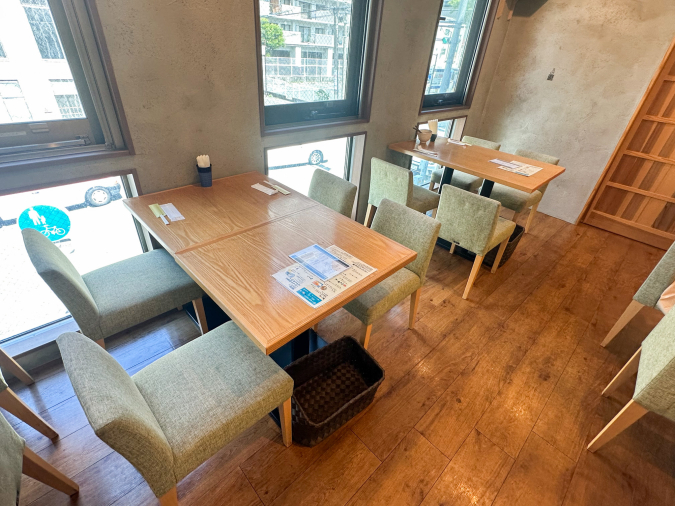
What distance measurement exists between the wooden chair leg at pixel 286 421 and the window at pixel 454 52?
290cm

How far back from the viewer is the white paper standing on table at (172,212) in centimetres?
149

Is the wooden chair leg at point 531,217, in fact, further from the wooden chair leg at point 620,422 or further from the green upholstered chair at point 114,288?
the green upholstered chair at point 114,288

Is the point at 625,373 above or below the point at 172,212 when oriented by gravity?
below

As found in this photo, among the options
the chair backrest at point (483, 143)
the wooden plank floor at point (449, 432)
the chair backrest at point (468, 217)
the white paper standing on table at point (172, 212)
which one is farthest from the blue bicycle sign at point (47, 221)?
the chair backrest at point (483, 143)

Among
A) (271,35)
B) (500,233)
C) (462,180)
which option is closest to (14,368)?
(271,35)

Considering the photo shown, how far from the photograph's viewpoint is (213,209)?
161 centimetres

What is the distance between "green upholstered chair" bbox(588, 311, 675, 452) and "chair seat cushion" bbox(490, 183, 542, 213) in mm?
1594

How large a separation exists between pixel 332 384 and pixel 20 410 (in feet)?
4.06

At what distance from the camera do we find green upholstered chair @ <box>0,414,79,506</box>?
0.81 meters

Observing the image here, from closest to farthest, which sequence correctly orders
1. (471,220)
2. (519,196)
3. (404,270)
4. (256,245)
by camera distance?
(256,245) → (404,270) → (471,220) → (519,196)

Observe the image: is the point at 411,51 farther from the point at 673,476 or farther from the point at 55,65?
the point at 673,476

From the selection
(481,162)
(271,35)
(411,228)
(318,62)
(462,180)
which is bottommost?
(462,180)

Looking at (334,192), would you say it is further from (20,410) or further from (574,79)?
(574,79)

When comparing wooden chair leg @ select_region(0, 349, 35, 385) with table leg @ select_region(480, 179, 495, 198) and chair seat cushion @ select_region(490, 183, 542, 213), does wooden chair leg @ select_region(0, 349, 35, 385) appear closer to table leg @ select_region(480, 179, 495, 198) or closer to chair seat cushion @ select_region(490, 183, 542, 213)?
table leg @ select_region(480, 179, 495, 198)
